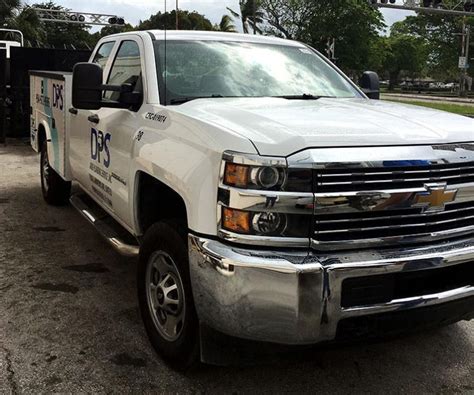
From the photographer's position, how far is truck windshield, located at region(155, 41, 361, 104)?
3.91 meters

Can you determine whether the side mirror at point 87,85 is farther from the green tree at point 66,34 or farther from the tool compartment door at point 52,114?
the green tree at point 66,34

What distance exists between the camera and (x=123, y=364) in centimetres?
332

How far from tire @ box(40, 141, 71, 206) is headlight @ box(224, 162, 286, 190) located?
Result: 183 inches

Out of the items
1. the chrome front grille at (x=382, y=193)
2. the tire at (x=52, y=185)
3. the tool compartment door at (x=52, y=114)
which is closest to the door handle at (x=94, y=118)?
the tool compartment door at (x=52, y=114)

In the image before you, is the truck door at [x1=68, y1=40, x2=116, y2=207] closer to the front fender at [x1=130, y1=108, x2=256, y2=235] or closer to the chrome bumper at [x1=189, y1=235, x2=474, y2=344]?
the front fender at [x1=130, y1=108, x2=256, y2=235]

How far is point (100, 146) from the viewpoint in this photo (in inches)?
179

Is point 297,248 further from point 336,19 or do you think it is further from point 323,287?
point 336,19

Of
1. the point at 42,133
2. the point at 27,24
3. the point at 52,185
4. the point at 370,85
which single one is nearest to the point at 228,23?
the point at 42,133

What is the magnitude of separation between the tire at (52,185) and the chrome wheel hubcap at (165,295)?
148 inches

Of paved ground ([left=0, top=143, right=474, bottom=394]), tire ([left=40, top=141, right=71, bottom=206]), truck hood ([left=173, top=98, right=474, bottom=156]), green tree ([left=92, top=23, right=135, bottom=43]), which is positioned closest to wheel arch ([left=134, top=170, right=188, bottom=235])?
truck hood ([left=173, top=98, right=474, bottom=156])

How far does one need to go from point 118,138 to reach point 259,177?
5.87 ft

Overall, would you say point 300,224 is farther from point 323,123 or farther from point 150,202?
point 150,202

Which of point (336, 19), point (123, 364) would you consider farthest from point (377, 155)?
point (336, 19)

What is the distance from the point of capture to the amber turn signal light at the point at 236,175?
8.38 ft
